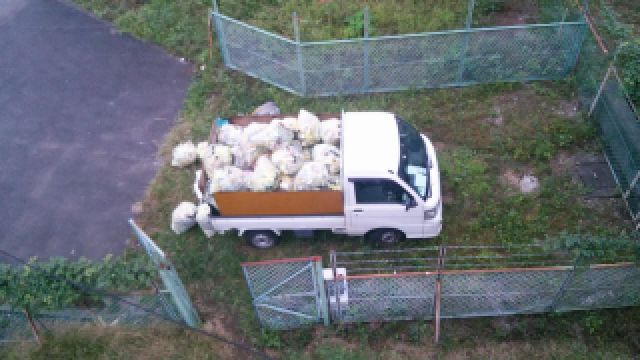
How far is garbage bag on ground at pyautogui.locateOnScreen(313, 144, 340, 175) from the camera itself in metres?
9.55

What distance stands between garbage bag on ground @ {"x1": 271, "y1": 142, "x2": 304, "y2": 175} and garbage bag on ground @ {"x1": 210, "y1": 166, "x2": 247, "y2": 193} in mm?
632

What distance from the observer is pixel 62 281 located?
838 cm

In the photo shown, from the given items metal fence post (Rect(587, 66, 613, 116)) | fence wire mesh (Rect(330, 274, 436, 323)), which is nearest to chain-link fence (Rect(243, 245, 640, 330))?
fence wire mesh (Rect(330, 274, 436, 323))

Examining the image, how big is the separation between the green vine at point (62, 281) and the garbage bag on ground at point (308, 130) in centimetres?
355

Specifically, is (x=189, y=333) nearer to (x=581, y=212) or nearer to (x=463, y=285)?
(x=463, y=285)

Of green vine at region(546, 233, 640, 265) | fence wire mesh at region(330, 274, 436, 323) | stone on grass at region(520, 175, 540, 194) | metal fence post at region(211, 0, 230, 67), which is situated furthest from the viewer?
metal fence post at region(211, 0, 230, 67)

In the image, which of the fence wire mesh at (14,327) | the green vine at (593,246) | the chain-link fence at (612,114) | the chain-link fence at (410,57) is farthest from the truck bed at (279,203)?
the chain-link fence at (612,114)

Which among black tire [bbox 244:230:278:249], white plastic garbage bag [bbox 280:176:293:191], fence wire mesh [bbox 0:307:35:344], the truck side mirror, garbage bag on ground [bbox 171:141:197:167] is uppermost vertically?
white plastic garbage bag [bbox 280:176:293:191]

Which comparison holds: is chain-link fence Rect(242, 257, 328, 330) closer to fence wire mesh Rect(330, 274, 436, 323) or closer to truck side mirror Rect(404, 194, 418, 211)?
fence wire mesh Rect(330, 274, 436, 323)

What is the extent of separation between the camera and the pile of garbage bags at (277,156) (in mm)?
9383

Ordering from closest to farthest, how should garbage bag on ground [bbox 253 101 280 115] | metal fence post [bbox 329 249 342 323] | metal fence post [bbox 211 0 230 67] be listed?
metal fence post [bbox 329 249 342 323]
garbage bag on ground [bbox 253 101 280 115]
metal fence post [bbox 211 0 230 67]

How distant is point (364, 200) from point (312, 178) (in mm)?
938

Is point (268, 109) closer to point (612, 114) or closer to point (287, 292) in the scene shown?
point (287, 292)

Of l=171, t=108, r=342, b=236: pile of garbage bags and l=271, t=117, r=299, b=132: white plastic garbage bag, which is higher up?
l=271, t=117, r=299, b=132: white plastic garbage bag
